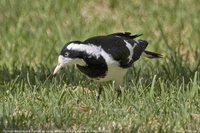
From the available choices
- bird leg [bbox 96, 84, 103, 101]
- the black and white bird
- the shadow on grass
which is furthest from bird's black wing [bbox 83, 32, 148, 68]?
the shadow on grass

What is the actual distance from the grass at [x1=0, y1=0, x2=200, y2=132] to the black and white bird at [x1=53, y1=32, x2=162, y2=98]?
18cm

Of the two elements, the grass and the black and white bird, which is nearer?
the grass

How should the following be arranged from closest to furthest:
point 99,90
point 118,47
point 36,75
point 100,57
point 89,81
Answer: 1. point 100,57
2. point 118,47
3. point 99,90
4. point 89,81
5. point 36,75

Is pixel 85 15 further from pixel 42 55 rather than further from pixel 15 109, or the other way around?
pixel 15 109

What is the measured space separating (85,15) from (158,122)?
491 centimetres

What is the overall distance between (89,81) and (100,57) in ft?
3.55

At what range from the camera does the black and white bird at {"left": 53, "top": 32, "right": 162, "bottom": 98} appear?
249 inches

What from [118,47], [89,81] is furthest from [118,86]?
[89,81]

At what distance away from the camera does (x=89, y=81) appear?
7438 mm

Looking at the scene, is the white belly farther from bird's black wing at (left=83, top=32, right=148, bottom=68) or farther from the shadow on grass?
the shadow on grass

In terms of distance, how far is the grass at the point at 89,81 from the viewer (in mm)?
5742

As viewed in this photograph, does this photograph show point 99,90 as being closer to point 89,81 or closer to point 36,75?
point 89,81

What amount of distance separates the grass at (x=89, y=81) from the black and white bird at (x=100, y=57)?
0.18 meters

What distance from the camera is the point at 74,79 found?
7523mm
